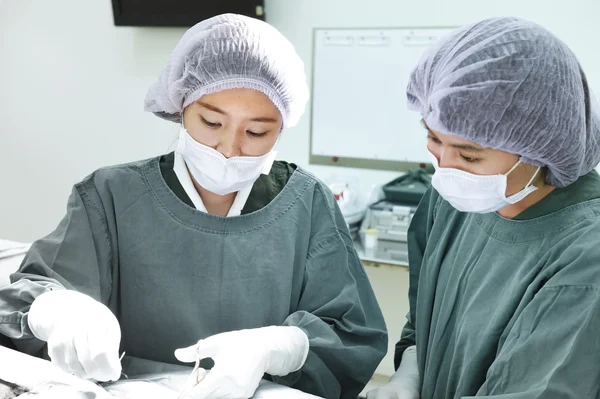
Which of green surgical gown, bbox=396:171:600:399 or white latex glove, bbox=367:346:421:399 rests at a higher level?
green surgical gown, bbox=396:171:600:399

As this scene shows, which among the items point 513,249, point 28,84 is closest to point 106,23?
point 28,84

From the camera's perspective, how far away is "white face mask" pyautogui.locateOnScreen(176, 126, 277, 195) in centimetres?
126

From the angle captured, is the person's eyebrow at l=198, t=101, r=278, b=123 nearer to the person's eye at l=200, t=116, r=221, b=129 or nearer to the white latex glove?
the person's eye at l=200, t=116, r=221, b=129

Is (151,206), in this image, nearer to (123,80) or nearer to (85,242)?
(85,242)

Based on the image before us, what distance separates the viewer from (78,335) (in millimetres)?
1017

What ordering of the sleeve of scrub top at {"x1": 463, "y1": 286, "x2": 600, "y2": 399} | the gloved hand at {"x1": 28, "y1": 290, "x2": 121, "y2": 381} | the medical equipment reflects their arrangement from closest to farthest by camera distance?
the sleeve of scrub top at {"x1": 463, "y1": 286, "x2": 600, "y2": 399} → the gloved hand at {"x1": 28, "y1": 290, "x2": 121, "y2": 381} → the medical equipment

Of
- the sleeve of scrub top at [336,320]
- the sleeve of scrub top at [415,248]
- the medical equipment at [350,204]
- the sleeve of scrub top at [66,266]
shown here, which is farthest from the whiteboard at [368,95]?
the sleeve of scrub top at [66,266]

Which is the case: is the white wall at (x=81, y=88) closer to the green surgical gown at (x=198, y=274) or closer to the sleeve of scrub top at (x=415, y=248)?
the sleeve of scrub top at (x=415, y=248)

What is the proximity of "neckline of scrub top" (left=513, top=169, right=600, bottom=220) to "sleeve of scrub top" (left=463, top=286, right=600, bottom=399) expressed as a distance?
0.61ft

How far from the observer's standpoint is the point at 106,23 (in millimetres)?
3311

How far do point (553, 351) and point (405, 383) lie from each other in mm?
479

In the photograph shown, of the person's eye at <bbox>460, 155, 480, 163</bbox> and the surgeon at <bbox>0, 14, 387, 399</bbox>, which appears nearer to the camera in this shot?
the person's eye at <bbox>460, 155, 480, 163</bbox>

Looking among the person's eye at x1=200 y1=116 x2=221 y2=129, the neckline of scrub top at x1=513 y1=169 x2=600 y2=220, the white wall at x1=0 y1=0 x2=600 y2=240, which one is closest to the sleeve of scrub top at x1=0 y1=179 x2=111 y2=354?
the person's eye at x1=200 y1=116 x2=221 y2=129

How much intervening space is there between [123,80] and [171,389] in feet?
8.57
